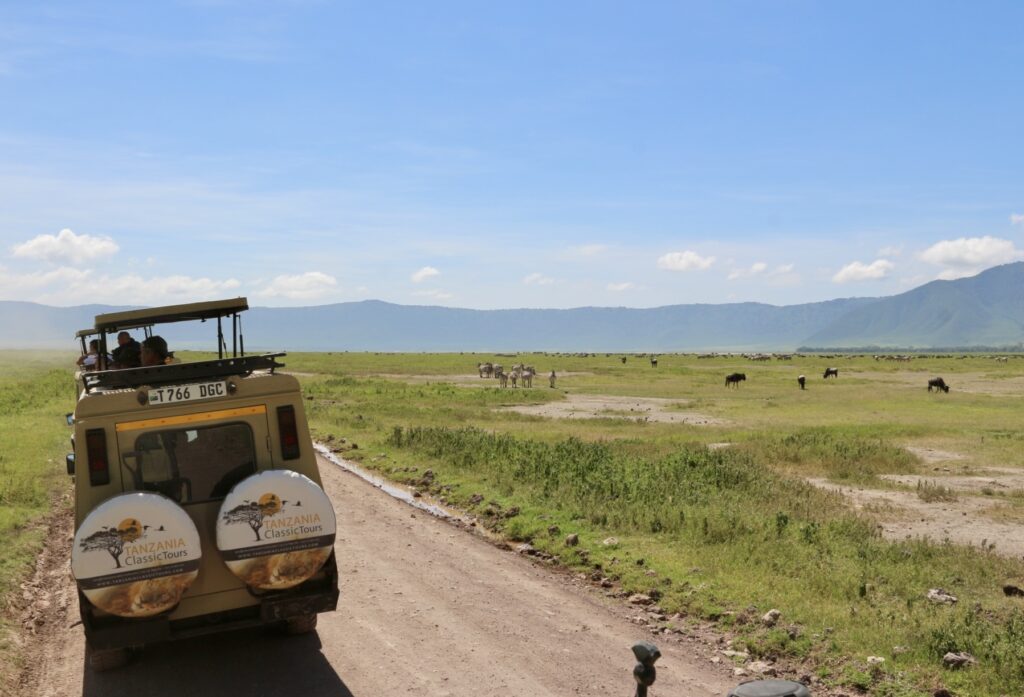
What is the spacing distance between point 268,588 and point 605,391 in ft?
166

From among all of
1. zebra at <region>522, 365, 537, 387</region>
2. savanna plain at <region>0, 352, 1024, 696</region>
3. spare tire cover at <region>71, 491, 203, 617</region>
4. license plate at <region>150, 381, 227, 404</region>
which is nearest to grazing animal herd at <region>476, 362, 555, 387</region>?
zebra at <region>522, 365, 537, 387</region>

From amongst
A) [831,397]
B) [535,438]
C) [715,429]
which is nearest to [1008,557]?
[535,438]

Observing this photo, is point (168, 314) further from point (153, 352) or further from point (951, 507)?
point (951, 507)

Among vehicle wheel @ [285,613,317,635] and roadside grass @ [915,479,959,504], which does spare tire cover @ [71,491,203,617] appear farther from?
roadside grass @ [915,479,959,504]

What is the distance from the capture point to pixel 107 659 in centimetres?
877

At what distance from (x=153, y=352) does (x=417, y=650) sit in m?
6.21

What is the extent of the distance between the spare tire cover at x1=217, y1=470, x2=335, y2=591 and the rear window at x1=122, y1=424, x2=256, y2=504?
20.4 inches

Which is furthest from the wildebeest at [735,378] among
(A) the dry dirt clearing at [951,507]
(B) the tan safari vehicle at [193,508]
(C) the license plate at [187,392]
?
(C) the license plate at [187,392]

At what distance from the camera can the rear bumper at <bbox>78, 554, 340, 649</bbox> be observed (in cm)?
784

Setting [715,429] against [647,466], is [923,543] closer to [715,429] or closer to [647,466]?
[647,466]

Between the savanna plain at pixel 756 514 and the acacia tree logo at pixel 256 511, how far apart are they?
3.41 meters

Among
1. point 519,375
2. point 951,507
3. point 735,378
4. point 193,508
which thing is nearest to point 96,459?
point 193,508

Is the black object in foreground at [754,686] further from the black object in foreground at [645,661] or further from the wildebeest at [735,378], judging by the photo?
the wildebeest at [735,378]

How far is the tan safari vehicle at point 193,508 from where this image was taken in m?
7.62
